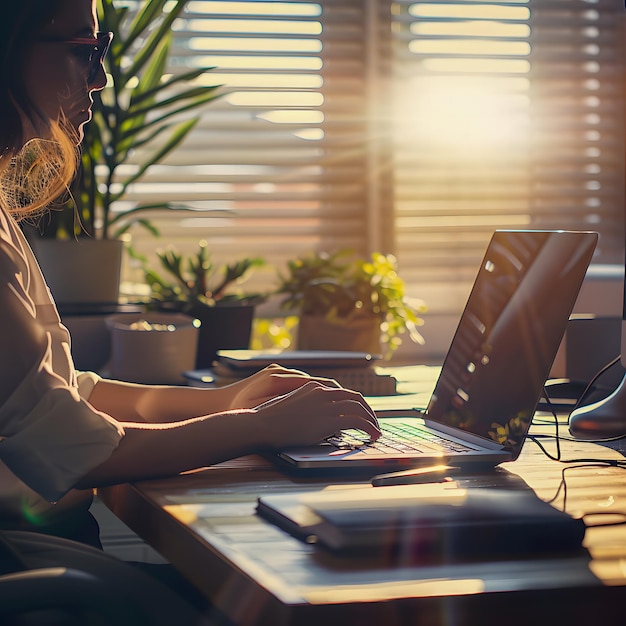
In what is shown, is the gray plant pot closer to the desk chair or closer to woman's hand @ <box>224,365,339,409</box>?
woman's hand @ <box>224,365,339,409</box>

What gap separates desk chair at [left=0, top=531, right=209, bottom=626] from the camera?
0.70 meters

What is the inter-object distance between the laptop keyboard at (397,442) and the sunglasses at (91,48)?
51cm

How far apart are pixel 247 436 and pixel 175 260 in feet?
4.88

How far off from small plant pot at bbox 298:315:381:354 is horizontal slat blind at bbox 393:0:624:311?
0.84 m

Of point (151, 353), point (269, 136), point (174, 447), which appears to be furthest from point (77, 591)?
point (269, 136)

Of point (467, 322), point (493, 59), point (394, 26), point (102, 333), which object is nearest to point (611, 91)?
point (493, 59)

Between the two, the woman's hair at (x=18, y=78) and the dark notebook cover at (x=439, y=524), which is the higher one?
the woman's hair at (x=18, y=78)

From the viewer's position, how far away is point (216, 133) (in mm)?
2951

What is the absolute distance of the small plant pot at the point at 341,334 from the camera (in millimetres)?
2205

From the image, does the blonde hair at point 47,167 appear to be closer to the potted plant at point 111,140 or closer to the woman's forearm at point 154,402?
the woman's forearm at point 154,402

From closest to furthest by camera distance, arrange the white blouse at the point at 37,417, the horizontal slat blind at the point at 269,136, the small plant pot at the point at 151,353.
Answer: the white blouse at the point at 37,417 < the small plant pot at the point at 151,353 < the horizontal slat blind at the point at 269,136

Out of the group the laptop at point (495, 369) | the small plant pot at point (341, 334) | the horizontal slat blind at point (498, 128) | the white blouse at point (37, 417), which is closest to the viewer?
the white blouse at point (37, 417)

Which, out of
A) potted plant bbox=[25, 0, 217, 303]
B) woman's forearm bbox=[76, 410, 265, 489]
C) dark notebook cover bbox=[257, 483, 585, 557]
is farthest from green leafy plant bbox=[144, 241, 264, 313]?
dark notebook cover bbox=[257, 483, 585, 557]

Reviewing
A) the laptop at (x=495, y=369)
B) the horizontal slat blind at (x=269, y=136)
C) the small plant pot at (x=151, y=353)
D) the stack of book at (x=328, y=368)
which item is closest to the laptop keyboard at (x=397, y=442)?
the laptop at (x=495, y=369)
